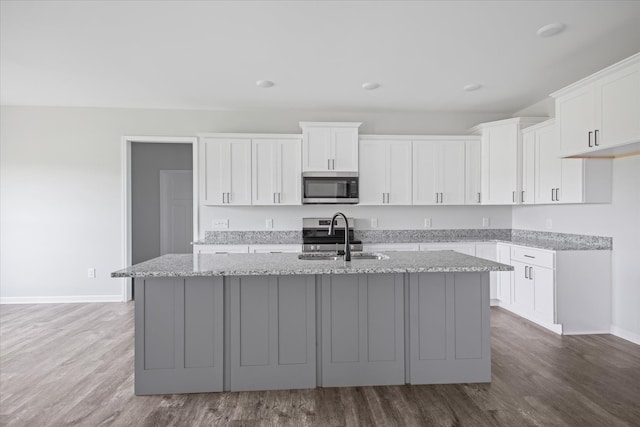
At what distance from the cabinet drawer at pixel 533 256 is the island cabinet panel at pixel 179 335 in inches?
128

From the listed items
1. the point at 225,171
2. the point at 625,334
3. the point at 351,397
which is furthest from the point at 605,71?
the point at 225,171

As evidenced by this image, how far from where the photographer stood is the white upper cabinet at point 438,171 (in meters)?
5.00

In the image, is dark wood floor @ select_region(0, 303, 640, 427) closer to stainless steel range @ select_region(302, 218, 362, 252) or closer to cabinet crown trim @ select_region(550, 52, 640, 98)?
stainless steel range @ select_region(302, 218, 362, 252)

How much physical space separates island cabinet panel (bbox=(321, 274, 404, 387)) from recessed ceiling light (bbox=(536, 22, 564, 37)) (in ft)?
7.21

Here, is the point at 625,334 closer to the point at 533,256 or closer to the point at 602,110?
the point at 533,256

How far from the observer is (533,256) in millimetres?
4023

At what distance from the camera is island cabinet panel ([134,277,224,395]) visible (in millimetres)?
2461

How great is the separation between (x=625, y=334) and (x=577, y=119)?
2119 millimetres

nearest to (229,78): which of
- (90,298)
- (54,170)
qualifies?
(54,170)

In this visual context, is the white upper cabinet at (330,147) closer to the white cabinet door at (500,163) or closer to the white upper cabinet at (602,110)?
the white cabinet door at (500,163)

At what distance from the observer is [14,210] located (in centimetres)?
492

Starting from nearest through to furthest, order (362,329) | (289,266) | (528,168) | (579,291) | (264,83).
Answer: (289,266), (362,329), (579,291), (264,83), (528,168)

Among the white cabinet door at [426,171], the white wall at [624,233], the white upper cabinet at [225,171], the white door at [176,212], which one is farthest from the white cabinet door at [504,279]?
the white door at [176,212]

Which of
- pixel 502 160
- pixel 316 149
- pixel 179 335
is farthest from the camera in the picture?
pixel 316 149
